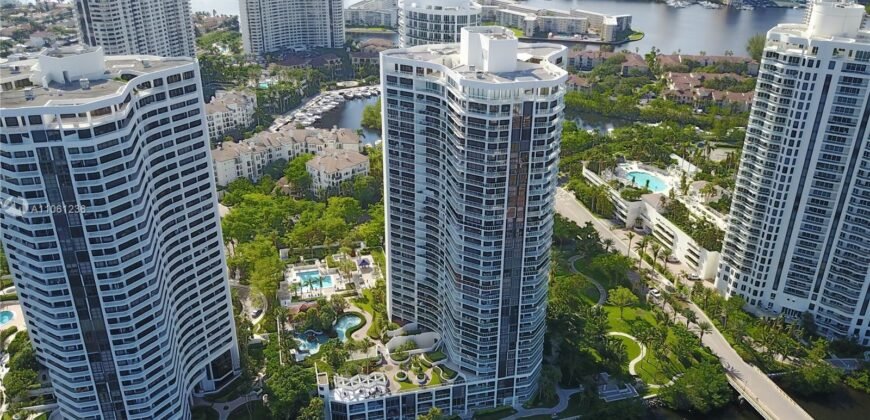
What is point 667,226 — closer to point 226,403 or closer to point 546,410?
point 546,410

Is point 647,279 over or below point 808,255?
below

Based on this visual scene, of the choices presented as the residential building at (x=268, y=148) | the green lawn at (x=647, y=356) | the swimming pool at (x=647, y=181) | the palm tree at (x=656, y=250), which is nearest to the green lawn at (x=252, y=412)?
the green lawn at (x=647, y=356)

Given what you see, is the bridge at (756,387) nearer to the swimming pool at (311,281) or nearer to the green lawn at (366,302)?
the green lawn at (366,302)

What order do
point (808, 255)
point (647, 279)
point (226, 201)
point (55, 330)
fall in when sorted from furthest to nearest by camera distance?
point (226, 201)
point (647, 279)
point (808, 255)
point (55, 330)

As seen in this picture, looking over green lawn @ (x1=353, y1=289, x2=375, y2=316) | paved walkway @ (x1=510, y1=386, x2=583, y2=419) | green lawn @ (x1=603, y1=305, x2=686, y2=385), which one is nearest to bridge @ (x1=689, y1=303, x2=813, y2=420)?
green lawn @ (x1=603, y1=305, x2=686, y2=385)

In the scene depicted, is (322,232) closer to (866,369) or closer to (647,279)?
(647,279)

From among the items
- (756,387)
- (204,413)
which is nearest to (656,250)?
(756,387)

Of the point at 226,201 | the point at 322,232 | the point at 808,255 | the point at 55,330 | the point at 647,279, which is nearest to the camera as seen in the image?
the point at 55,330

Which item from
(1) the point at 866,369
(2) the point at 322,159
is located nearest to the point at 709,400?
(1) the point at 866,369
